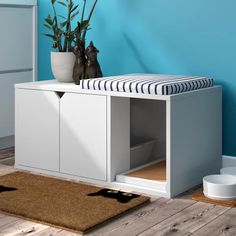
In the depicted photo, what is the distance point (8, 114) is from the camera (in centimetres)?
365

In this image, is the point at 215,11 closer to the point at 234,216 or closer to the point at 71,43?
the point at 71,43

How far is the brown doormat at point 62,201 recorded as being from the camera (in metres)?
2.35

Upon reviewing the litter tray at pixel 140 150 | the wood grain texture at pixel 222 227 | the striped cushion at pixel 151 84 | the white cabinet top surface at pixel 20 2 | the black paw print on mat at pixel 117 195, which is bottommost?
the wood grain texture at pixel 222 227

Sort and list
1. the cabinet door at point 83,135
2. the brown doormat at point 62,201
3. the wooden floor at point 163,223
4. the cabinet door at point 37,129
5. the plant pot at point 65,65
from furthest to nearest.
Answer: the plant pot at point 65,65 → the cabinet door at point 37,129 → the cabinet door at point 83,135 → the brown doormat at point 62,201 → the wooden floor at point 163,223

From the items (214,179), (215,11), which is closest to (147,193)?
(214,179)

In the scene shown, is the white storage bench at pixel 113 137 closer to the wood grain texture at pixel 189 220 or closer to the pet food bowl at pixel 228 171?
the pet food bowl at pixel 228 171

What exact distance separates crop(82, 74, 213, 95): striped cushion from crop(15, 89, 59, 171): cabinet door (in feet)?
0.85

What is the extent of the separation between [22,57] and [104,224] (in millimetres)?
1688

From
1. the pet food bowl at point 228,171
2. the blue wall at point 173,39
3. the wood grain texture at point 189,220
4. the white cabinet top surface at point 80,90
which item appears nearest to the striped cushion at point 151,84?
the white cabinet top surface at point 80,90

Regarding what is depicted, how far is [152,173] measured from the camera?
2.98 m

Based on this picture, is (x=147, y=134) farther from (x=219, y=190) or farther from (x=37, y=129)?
(x=219, y=190)

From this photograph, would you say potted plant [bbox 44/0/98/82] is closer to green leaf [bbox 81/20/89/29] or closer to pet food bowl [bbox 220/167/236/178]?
green leaf [bbox 81/20/89/29]

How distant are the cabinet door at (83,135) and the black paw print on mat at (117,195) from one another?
6.3 inches

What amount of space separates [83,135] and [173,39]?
76 cm
